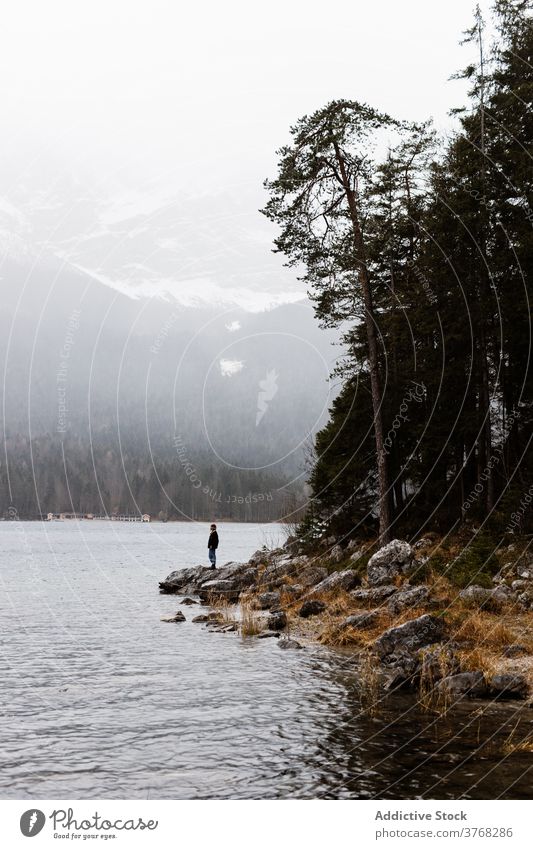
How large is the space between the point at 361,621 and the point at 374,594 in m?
3.15

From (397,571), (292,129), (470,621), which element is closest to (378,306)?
(292,129)

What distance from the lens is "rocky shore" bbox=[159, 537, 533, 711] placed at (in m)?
16.0

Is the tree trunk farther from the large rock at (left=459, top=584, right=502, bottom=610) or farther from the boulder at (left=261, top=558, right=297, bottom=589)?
the large rock at (left=459, top=584, right=502, bottom=610)

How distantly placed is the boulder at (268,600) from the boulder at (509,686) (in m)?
16.3

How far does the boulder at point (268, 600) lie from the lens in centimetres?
3134

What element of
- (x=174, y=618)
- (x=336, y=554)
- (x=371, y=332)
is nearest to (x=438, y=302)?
(x=371, y=332)

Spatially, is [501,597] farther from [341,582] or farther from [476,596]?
[341,582]

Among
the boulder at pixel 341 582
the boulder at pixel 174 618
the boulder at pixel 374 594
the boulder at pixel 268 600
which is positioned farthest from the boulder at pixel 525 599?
the boulder at pixel 174 618

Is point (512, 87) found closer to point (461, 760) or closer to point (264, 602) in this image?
point (264, 602)

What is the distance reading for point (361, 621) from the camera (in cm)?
2322

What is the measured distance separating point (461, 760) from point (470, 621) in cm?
906

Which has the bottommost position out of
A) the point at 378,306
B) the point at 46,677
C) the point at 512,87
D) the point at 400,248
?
the point at 46,677

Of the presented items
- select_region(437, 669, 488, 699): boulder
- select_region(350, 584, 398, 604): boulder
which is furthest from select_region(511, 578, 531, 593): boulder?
select_region(437, 669, 488, 699): boulder

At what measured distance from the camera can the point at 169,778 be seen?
10.7 metres
